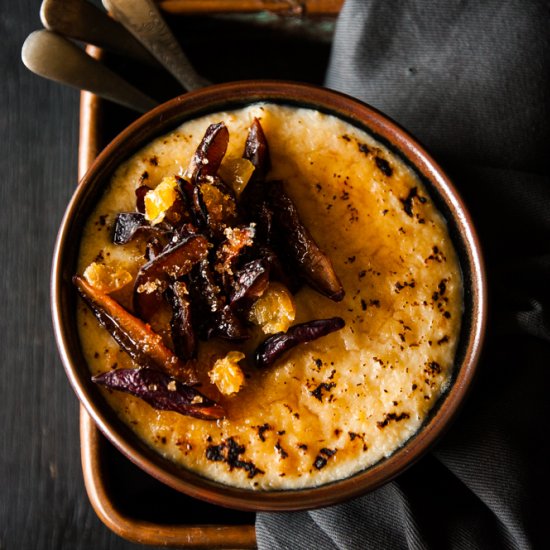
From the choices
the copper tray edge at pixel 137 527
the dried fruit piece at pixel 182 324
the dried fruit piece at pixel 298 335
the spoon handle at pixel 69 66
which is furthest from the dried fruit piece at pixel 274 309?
the spoon handle at pixel 69 66

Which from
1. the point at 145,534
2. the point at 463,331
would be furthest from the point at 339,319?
the point at 145,534

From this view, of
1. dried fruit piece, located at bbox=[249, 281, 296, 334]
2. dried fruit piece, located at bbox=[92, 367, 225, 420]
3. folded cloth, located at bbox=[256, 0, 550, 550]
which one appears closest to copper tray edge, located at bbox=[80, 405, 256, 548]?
folded cloth, located at bbox=[256, 0, 550, 550]

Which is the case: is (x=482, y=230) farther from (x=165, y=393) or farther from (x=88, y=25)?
(x=88, y=25)

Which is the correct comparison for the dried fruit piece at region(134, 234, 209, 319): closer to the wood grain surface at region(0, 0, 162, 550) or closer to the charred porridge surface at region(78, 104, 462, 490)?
the charred porridge surface at region(78, 104, 462, 490)

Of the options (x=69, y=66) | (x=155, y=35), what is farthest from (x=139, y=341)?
(x=155, y=35)

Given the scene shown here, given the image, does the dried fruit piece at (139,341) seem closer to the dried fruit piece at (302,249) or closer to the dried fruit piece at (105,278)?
the dried fruit piece at (105,278)
